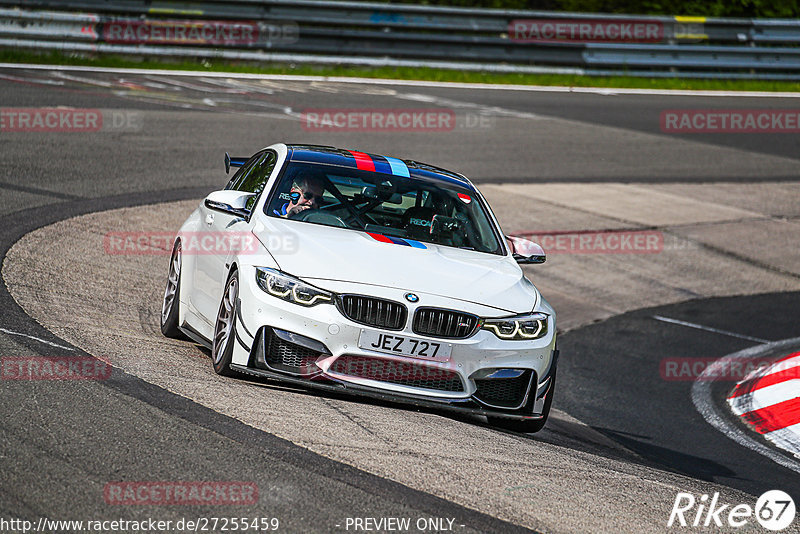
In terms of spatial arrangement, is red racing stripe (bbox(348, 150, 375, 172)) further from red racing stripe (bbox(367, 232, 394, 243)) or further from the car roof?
red racing stripe (bbox(367, 232, 394, 243))

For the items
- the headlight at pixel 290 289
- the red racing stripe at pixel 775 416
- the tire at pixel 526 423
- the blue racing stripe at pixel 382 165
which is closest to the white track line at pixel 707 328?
the red racing stripe at pixel 775 416

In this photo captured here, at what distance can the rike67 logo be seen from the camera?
5211 millimetres

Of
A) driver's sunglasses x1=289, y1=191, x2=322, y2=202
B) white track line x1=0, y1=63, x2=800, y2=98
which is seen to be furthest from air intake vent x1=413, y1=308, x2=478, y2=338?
white track line x1=0, y1=63, x2=800, y2=98

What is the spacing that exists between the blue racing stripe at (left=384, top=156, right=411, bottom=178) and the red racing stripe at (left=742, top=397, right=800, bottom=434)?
3461 millimetres

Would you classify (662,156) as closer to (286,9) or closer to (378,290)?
(286,9)

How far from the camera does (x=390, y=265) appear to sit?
6.73 m

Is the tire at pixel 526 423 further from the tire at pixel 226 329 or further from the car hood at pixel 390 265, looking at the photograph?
the tire at pixel 226 329

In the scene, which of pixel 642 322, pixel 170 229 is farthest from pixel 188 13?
pixel 642 322

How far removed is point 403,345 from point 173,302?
7.85 feet

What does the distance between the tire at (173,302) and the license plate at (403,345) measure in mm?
2156

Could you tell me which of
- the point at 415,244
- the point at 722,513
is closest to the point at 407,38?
the point at 415,244

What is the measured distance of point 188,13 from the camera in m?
21.9

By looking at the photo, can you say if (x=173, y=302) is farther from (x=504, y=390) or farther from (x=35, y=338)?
(x=504, y=390)

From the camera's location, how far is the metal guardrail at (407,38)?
21.3m
